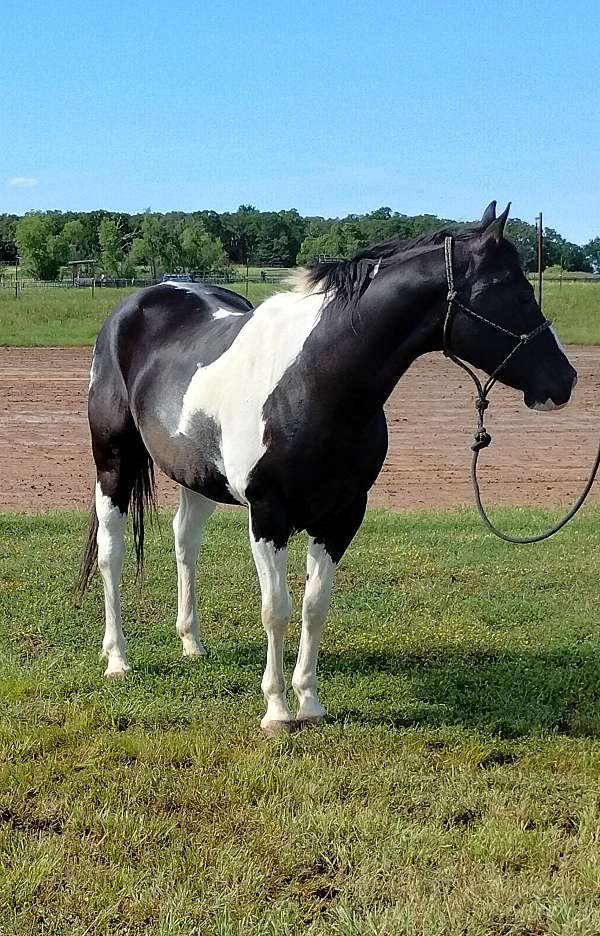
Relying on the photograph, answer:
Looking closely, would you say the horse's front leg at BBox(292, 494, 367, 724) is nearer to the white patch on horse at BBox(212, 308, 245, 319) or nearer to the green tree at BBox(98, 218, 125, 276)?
the white patch on horse at BBox(212, 308, 245, 319)

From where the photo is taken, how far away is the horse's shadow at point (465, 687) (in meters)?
4.34

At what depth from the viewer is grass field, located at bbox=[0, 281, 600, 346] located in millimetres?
24914

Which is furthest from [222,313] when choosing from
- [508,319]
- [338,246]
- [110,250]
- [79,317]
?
[110,250]

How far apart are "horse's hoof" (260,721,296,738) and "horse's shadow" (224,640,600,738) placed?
265mm

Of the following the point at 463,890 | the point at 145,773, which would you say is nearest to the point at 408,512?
the point at 145,773

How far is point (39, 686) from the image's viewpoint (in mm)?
4605

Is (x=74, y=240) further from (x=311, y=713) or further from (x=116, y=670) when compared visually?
Result: (x=311, y=713)

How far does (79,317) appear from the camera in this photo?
2939 centimetres

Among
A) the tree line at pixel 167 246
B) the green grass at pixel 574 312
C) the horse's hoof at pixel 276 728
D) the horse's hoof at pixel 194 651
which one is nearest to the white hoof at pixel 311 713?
the horse's hoof at pixel 276 728

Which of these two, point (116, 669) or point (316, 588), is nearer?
point (316, 588)

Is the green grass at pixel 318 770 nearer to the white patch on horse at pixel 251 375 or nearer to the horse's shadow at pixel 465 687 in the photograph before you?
the horse's shadow at pixel 465 687

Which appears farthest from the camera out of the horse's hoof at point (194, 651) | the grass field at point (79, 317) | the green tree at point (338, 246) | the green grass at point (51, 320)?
the grass field at point (79, 317)

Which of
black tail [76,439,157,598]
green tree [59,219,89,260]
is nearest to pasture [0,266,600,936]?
black tail [76,439,157,598]

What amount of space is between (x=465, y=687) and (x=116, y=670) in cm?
183
